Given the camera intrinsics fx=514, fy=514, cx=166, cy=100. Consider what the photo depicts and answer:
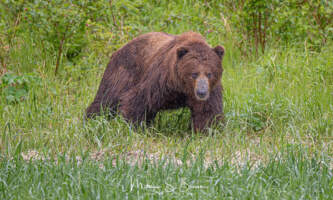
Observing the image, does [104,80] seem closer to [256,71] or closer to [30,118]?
[30,118]

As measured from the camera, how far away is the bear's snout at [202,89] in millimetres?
5582

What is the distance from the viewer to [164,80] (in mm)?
5910

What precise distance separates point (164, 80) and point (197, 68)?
446 mm

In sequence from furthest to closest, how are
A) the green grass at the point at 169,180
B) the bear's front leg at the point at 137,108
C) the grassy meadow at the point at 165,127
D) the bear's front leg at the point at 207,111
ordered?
the bear's front leg at the point at 137,108 → the bear's front leg at the point at 207,111 → the grassy meadow at the point at 165,127 → the green grass at the point at 169,180

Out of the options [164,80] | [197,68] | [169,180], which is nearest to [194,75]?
[197,68]

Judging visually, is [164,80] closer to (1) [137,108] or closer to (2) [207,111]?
(1) [137,108]

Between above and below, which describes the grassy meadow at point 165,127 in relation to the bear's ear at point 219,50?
below

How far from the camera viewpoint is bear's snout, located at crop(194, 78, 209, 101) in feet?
18.3

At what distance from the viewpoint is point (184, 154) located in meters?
4.70

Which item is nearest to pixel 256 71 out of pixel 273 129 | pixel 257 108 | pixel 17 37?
pixel 257 108

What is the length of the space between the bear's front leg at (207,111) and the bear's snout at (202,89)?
263 millimetres

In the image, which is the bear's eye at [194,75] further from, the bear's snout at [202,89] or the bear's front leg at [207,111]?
the bear's front leg at [207,111]

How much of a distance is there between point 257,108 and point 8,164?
324 centimetres

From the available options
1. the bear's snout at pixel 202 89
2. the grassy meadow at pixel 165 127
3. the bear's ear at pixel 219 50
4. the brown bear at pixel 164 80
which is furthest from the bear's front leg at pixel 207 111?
the bear's ear at pixel 219 50
